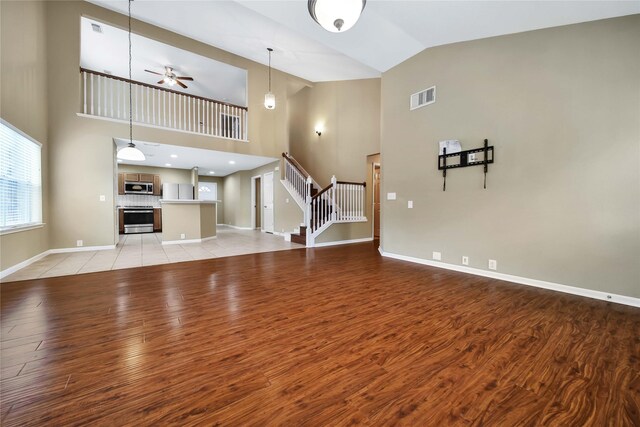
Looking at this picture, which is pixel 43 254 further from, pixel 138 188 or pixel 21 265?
pixel 138 188

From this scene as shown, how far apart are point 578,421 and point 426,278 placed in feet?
7.49

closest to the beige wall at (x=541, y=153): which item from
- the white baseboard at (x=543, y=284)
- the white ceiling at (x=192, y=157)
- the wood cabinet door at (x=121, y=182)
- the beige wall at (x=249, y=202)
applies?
the white baseboard at (x=543, y=284)

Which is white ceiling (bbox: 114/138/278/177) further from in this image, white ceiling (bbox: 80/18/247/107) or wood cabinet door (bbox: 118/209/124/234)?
white ceiling (bbox: 80/18/247/107)

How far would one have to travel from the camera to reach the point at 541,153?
302 cm

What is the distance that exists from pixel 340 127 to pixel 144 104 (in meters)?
5.24

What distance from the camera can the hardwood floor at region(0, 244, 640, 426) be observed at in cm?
119

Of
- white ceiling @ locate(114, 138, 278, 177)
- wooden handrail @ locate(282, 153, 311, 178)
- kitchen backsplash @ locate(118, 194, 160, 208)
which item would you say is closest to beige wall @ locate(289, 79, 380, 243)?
wooden handrail @ locate(282, 153, 311, 178)

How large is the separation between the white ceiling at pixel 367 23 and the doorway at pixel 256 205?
4.53 meters

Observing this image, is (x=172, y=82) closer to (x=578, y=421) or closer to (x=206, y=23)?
(x=206, y=23)

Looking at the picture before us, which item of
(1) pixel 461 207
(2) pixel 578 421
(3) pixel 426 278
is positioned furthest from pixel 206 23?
(2) pixel 578 421

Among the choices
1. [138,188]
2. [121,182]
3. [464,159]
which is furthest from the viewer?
[138,188]

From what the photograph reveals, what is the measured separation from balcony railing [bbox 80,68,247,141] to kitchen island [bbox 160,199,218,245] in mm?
1850

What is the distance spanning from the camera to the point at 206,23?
5398mm

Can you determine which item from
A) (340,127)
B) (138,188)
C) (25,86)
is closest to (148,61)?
(25,86)
